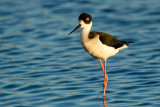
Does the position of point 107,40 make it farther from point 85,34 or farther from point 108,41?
point 85,34

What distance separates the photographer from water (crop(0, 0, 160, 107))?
854cm

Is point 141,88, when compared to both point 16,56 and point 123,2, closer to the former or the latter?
point 16,56

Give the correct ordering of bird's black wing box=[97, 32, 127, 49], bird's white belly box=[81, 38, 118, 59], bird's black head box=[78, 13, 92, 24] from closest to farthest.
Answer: bird's white belly box=[81, 38, 118, 59]
bird's black head box=[78, 13, 92, 24]
bird's black wing box=[97, 32, 127, 49]

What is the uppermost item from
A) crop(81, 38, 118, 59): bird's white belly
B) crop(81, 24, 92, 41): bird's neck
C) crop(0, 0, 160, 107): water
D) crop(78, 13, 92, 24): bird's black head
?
crop(78, 13, 92, 24): bird's black head

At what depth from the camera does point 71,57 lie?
11.9 metres

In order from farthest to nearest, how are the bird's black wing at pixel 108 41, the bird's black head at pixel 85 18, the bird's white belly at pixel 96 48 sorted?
the bird's black wing at pixel 108 41 → the bird's black head at pixel 85 18 → the bird's white belly at pixel 96 48

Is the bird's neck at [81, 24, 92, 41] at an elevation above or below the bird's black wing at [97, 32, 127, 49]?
above

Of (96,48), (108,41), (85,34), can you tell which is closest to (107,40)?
(108,41)

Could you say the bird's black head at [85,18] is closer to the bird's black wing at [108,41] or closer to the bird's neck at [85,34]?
the bird's neck at [85,34]

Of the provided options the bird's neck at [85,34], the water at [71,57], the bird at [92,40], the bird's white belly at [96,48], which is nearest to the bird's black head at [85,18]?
the bird at [92,40]

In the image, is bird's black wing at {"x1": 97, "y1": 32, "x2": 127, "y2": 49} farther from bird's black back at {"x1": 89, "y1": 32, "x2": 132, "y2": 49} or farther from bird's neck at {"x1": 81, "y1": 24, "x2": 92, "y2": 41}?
bird's neck at {"x1": 81, "y1": 24, "x2": 92, "y2": 41}

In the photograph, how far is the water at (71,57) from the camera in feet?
28.0

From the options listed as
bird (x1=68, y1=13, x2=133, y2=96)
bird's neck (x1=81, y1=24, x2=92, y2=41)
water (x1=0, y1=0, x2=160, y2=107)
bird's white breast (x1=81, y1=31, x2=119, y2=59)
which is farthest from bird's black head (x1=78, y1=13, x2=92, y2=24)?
water (x1=0, y1=0, x2=160, y2=107)

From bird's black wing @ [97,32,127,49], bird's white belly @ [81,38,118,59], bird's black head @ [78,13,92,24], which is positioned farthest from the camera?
bird's black wing @ [97,32,127,49]
